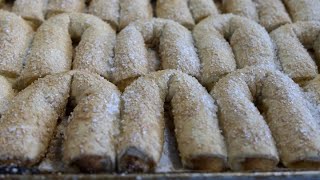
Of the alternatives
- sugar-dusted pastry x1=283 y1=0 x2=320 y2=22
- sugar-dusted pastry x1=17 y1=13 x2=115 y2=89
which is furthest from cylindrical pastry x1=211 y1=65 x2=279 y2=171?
sugar-dusted pastry x1=283 y1=0 x2=320 y2=22

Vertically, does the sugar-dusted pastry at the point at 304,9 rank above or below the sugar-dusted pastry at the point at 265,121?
above

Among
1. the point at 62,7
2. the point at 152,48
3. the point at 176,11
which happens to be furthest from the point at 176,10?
the point at 62,7

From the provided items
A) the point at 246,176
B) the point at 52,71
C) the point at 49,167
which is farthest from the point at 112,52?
the point at 246,176

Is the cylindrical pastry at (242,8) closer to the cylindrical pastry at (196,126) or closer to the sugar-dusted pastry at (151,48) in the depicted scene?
the sugar-dusted pastry at (151,48)

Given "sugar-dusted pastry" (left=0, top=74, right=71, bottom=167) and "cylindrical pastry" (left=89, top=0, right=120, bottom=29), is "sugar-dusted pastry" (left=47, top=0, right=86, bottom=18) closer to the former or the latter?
"cylindrical pastry" (left=89, top=0, right=120, bottom=29)

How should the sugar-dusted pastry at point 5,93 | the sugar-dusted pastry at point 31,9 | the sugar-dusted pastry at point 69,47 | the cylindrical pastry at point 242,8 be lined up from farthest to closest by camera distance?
the cylindrical pastry at point 242,8
the sugar-dusted pastry at point 31,9
the sugar-dusted pastry at point 69,47
the sugar-dusted pastry at point 5,93

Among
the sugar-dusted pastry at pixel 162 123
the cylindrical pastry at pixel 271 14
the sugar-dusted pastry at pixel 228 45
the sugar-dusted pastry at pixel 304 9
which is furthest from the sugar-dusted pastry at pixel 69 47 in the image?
the sugar-dusted pastry at pixel 304 9
